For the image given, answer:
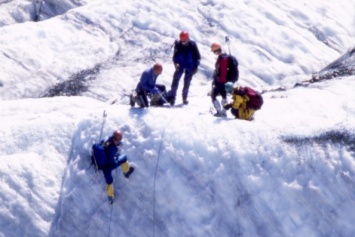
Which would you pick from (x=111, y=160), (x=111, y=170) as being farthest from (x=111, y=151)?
(x=111, y=170)

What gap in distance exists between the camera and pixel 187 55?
15.9m

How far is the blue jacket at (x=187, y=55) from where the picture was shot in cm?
1577

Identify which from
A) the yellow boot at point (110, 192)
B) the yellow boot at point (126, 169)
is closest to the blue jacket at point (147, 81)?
the yellow boot at point (126, 169)

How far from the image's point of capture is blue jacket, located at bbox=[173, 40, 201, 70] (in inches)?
621

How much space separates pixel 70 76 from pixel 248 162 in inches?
497

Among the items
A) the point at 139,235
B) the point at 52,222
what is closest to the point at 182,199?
the point at 139,235

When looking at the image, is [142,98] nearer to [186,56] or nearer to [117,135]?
[186,56]

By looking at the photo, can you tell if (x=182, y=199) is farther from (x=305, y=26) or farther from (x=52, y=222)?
(x=305, y=26)

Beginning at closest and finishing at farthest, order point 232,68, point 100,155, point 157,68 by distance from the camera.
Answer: point 100,155, point 232,68, point 157,68

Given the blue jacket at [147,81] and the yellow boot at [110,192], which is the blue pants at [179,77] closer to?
the blue jacket at [147,81]

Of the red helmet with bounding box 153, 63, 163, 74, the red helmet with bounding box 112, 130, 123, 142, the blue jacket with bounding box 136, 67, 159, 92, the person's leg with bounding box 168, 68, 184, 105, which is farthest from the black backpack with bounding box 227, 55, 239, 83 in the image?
the red helmet with bounding box 112, 130, 123, 142

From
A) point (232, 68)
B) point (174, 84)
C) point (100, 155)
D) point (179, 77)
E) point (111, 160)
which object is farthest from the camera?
point (174, 84)

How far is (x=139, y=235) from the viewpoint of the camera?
14047 mm

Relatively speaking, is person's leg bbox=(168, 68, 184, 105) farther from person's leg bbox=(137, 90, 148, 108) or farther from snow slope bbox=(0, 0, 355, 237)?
person's leg bbox=(137, 90, 148, 108)
